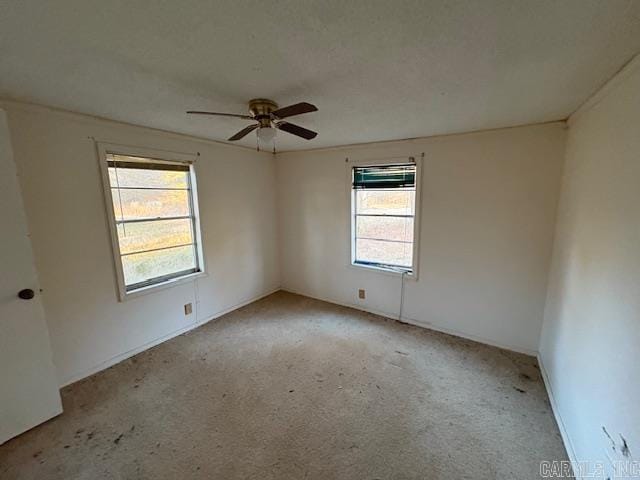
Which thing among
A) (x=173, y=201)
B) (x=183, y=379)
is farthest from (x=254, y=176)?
(x=183, y=379)

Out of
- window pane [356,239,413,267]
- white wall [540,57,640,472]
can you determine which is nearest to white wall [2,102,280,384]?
window pane [356,239,413,267]

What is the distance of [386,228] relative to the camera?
3.41 meters

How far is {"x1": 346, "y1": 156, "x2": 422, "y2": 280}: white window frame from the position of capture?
119 inches

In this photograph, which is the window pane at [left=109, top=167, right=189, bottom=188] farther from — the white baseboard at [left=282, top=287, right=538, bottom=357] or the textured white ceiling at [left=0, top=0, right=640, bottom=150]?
the white baseboard at [left=282, top=287, right=538, bottom=357]

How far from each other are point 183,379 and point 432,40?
9.46 feet

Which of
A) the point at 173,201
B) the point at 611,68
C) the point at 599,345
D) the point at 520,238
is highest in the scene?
the point at 611,68

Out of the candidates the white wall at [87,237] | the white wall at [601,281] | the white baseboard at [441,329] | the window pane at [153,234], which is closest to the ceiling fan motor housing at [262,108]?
the white wall at [87,237]

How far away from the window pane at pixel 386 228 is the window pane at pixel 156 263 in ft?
6.87

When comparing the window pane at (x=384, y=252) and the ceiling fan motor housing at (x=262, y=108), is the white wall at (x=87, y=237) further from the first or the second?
the window pane at (x=384, y=252)

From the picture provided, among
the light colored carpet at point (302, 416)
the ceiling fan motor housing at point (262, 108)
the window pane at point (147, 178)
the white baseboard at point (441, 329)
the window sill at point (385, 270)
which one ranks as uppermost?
the ceiling fan motor housing at point (262, 108)

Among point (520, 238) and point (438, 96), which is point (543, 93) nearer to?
point (438, 96)

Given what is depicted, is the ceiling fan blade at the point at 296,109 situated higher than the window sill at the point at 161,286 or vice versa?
the ceiling fan blade at the point at 296,109

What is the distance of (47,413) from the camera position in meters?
1.94

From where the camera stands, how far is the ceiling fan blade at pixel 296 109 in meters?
1.48
